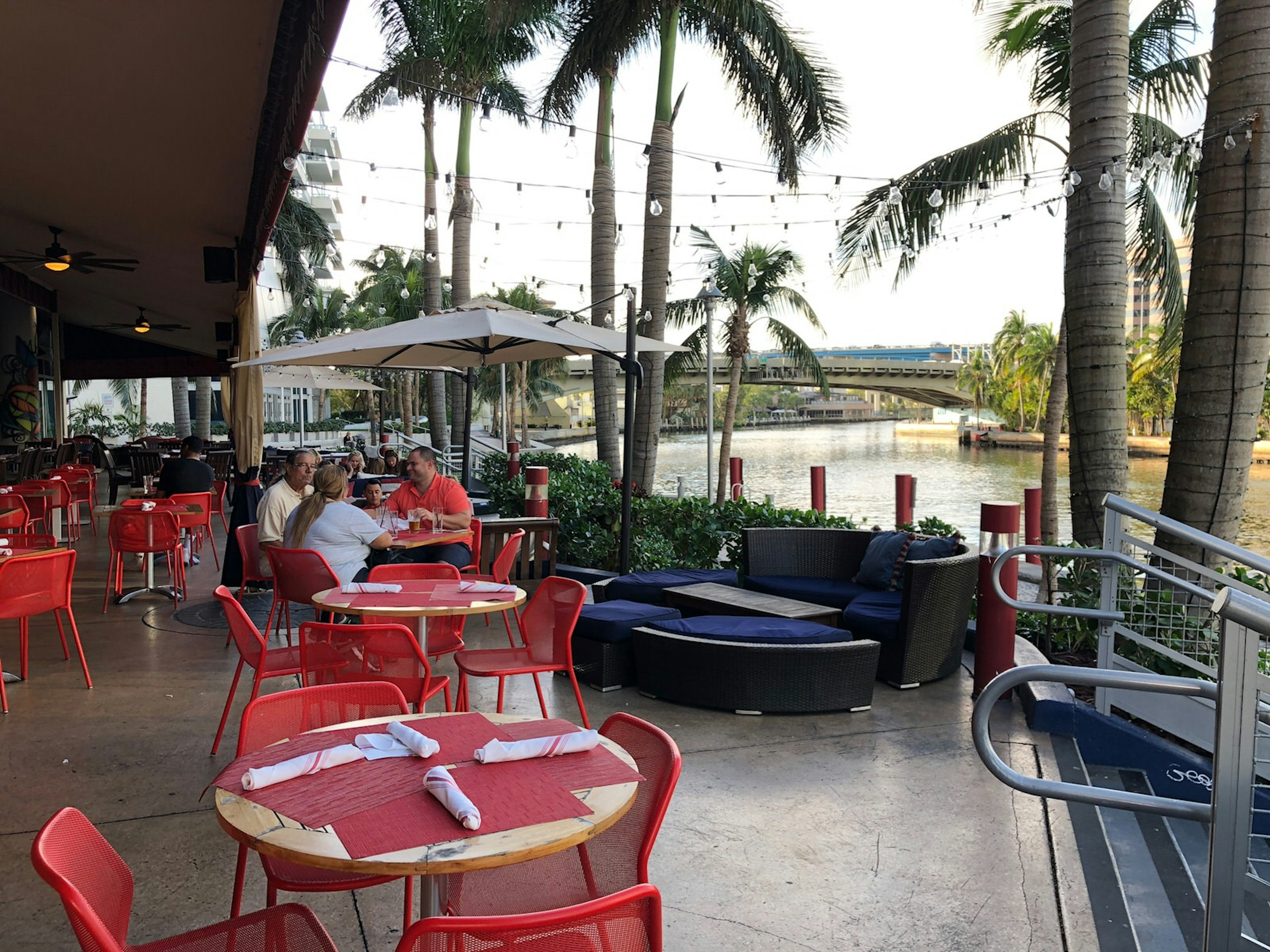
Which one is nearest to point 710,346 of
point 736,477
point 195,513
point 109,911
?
point 736,477

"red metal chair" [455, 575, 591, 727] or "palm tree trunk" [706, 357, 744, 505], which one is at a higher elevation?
"palm tree trunk" [706, 357, 744, 505]

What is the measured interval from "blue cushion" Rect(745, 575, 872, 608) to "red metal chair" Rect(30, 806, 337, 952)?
463cm

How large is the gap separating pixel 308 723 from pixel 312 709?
43 millimetres

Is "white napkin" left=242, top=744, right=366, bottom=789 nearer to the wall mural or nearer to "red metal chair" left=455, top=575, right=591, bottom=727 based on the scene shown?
"red metal chair" left=455, top=575, right=591, bottom=727

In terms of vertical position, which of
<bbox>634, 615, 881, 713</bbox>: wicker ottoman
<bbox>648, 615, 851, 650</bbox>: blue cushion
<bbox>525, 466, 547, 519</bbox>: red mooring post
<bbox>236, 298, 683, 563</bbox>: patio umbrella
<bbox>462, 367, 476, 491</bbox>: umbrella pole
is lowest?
<bbox>634, 615, 881, 713</bbox>: wicker ottoman

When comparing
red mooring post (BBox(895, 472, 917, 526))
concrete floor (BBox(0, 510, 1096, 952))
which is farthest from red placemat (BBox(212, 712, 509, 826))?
red mooring post (BBox(895, 472, 917, 526))

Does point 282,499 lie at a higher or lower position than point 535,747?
higher

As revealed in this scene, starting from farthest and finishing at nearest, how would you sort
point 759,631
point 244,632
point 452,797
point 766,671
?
1. point 759,631
2. point 766,671
3. point 244,632
4. point 452,797

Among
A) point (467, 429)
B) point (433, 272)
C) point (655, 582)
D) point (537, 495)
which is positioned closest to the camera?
point (655, 582)

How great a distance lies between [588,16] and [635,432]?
5.73 m

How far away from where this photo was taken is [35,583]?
5.22m

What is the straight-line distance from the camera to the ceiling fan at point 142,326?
1520 cm

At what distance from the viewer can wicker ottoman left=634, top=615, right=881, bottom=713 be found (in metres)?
4.98

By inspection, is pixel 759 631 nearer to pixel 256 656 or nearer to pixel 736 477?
pixel 256 656
